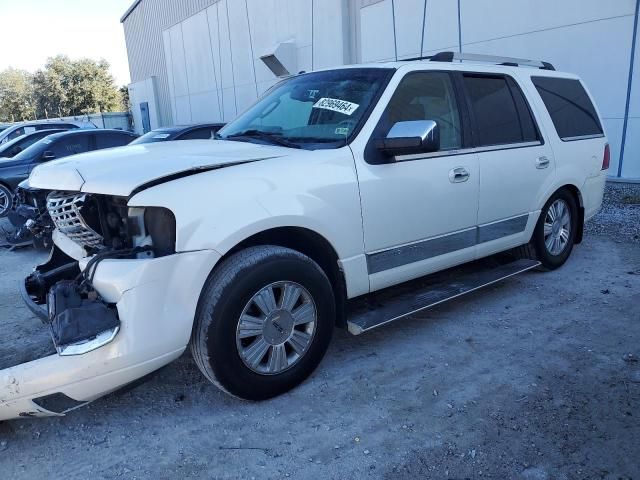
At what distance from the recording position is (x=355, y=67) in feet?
12.7

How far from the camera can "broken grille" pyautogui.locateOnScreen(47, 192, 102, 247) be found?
9.27 feet

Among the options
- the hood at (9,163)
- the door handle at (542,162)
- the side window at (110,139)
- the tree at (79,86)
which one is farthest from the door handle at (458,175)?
the tree at (79,86)

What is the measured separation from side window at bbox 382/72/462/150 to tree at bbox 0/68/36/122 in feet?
256

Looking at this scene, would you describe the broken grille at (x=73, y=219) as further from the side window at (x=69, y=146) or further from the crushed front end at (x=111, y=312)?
the side window at (x=69, y=146)

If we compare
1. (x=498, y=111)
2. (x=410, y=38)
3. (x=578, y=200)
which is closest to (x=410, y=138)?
(x=498, y=111)

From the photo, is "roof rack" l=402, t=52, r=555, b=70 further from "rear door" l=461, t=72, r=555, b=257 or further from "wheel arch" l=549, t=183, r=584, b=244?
"wheel arch" l=549, t=183, r=584, b=244

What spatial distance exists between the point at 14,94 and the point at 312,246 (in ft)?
272

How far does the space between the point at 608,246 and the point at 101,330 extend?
226 inches

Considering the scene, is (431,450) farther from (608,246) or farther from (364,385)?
(608,246)

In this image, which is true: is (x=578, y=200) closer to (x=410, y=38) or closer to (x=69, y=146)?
(x=410, y=38)

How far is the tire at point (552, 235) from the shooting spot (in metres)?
4.91

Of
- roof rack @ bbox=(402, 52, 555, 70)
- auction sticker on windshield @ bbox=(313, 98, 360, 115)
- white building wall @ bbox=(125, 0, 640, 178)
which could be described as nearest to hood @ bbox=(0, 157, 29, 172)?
roof rack @ bbox=(402, 52, 555, 70)

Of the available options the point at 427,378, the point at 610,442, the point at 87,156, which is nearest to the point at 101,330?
the point at 87,156

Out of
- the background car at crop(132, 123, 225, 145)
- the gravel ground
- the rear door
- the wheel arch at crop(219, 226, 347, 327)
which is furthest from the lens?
the background car at crop(132, 123, 225, 145)
